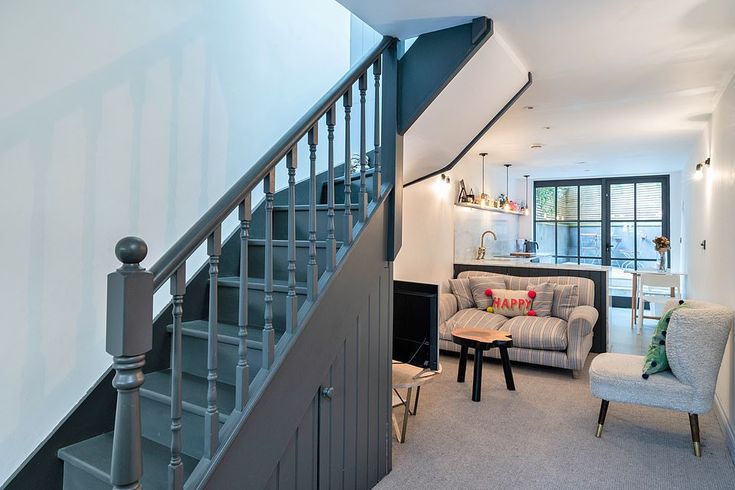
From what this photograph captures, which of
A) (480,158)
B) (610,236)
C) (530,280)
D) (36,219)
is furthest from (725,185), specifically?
(610,236)

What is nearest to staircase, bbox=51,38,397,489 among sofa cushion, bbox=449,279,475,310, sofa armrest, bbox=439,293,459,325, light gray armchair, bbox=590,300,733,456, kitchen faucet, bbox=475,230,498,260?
light gray armchair, bbox=590,300,733,456

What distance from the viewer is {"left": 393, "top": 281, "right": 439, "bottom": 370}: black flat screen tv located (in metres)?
2.60

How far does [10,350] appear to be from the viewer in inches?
69.0

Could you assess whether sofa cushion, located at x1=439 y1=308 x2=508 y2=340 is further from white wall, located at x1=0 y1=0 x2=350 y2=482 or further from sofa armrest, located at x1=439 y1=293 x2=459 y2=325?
white wall, located at x1=0 y1=0 x2=350 y2=482

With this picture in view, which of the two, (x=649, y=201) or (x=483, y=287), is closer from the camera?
(x=483, y=287)

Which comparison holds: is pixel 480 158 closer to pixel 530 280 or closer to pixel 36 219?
pixel 530 280

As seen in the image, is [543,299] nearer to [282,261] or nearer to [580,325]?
[580,325]

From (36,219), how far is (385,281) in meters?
1.56

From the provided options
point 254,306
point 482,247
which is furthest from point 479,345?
point 482,247

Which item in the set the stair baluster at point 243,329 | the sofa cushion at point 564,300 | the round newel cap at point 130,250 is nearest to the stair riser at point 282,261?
the stair baluster at point 243,329

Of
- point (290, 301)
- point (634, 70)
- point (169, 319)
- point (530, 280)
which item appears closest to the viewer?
point (290, 301)

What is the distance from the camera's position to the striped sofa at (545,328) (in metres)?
4.16

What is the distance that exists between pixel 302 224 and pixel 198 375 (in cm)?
103

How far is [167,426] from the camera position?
187 centimetres
